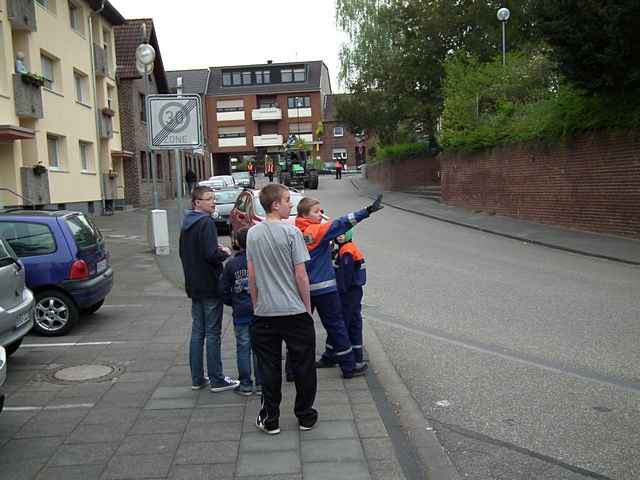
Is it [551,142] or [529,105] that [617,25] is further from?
[529,105]

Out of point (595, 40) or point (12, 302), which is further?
point (595, 40)

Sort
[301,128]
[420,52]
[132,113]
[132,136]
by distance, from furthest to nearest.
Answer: [301,128] → [132,136] → [132,113] → [420,52]

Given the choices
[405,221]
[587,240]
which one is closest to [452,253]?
[587,240]

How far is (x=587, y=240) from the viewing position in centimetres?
1653

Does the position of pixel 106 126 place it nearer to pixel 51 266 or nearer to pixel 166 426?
pixel 51 266

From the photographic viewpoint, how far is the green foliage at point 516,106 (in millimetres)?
17719

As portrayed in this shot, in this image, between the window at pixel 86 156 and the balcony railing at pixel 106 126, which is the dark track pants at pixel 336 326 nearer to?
the window at pixel 86 156

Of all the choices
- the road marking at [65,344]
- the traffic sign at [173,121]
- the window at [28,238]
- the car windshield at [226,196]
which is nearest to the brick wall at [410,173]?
the car windshield at [226,196]

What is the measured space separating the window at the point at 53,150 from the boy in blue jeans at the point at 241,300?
808 inches

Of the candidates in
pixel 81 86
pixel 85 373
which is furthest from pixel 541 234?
pixel 81 86

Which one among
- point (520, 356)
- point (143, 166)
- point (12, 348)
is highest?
point (143, 166)

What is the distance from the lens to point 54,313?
26.7 feet

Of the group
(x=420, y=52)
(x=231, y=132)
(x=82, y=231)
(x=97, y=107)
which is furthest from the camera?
(x=231, y=132)

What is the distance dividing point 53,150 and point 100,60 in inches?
267
